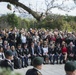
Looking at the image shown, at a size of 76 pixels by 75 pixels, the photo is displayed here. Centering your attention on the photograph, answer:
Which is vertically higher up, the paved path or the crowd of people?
the crowd of people

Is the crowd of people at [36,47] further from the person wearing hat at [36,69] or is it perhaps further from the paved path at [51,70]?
the person wearing hat at [36,69]

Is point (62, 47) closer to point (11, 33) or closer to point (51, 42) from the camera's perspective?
point (51, 42)

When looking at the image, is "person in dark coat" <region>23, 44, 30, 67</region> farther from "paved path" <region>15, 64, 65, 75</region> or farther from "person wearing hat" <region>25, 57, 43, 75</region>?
"person wearing hat" <region>25, 57, 43, 75</region>

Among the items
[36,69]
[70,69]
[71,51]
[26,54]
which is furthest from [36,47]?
[70,69]

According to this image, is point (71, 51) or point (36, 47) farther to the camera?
point (71, 51)

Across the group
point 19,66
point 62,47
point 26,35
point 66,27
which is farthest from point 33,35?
point 66,27

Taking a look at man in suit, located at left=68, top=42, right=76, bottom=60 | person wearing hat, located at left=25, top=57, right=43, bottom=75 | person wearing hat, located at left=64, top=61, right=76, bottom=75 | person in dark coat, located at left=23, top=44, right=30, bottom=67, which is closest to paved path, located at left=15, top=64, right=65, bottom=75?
person in dark coat, located at left=23, top=44, right=30, bottom=67

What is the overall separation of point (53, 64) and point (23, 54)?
2281 millimetres

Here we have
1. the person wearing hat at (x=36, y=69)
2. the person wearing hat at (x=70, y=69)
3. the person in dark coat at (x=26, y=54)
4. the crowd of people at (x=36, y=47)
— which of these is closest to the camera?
the person wearing hat at (x=70, y=69)

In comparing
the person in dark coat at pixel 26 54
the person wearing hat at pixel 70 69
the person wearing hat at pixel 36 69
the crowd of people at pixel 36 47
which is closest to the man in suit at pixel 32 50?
the crowd of people at pixel 36 47

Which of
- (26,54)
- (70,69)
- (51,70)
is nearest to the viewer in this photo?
(70,69)

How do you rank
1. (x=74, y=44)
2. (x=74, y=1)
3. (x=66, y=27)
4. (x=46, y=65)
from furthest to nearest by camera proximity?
(x=66, y=27) < (x=74, y=44) < (x=46, y=65) < (x=74, y=1)

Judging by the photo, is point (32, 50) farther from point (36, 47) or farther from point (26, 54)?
point (26, 54)

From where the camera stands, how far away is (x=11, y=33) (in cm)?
1764
